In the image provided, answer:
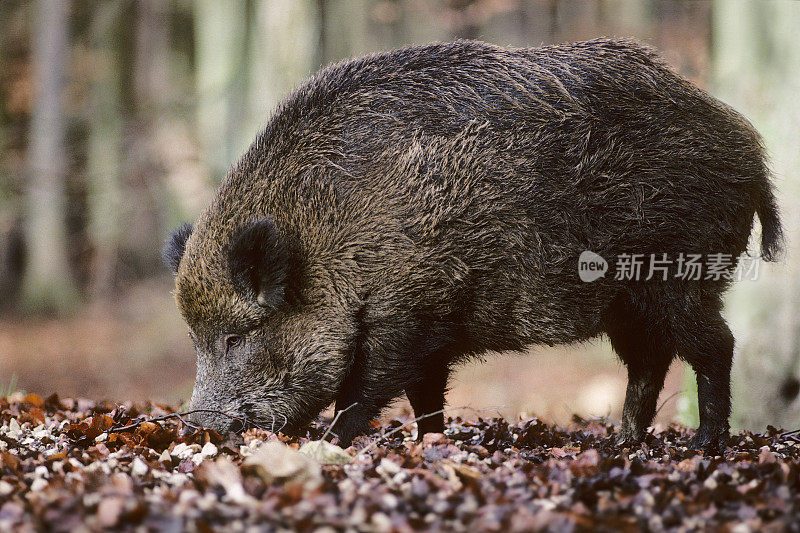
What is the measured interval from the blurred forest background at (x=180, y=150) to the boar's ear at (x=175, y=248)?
228 centimetres

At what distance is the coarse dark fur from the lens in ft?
13.9

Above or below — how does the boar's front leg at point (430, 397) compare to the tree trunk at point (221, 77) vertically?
below

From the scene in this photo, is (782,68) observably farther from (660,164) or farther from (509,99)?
(509,99)

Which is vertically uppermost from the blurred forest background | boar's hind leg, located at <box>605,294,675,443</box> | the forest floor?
the blurred forest background

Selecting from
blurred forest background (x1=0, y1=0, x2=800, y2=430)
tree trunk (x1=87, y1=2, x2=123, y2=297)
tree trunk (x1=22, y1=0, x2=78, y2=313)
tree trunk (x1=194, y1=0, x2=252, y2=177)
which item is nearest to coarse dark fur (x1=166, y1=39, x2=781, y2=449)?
blurred forest background (x1=0, y1=0, x2=800, y2=430)

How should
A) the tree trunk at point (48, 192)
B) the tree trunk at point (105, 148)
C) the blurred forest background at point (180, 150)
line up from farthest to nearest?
the tree trunk at point (105, 148) → the tree trunk at point (48, 192) → the blurred forest background at point (180, 150)

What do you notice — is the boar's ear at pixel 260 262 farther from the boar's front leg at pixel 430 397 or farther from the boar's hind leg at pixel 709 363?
the boar's hind leg at pixel 709 363

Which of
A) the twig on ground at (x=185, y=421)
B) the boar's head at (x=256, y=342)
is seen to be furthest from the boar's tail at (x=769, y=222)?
the twig on ground at (x=185, y=421)

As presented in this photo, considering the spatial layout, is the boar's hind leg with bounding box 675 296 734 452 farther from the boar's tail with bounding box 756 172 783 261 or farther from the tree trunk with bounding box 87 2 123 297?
the tree trunk with bounding box 87 2 123 297

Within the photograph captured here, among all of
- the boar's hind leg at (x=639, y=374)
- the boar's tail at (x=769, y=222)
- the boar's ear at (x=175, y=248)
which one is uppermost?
the boar's ear at (x=175, y=248)

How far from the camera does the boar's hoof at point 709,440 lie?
4.39 m

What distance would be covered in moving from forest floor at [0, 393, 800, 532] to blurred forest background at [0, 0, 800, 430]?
1884 millimetres

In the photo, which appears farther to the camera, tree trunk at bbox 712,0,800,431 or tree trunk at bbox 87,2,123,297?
tree trunk at bbox 87,2,123,297

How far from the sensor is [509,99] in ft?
14.5
